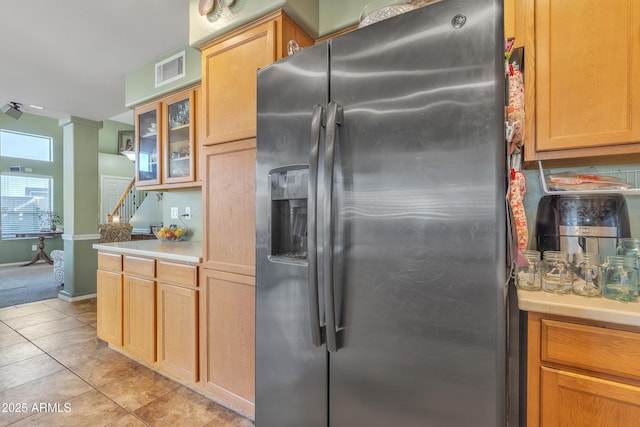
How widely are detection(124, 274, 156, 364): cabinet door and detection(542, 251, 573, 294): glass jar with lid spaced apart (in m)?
2.37

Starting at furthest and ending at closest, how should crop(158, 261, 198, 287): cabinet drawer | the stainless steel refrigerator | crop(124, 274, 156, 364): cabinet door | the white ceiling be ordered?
crop(124, 274, 156, 364): cabinet door
the white ceiling
crop(158, 261, 198, 287): cabinet drawer
the stainless steel refrigerator

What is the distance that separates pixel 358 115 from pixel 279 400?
114 cm

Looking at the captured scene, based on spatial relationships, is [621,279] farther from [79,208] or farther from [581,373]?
[79,208]

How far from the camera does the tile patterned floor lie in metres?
1.83

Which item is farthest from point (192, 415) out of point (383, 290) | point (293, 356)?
point (383, 290)

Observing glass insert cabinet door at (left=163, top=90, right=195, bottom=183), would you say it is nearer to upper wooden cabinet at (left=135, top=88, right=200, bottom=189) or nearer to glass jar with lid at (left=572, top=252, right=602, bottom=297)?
upper wooden cabinet at (left=135, top=88, right=200, bottom=189)

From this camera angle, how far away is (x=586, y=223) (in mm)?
1329

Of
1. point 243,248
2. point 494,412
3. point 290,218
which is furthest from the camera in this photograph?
point 243,248

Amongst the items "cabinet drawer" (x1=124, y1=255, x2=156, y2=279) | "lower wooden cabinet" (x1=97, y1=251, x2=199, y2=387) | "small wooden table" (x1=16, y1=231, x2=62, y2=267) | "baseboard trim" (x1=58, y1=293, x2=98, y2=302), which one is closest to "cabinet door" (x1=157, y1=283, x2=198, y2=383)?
"lower wooden cabinet" (x1=97, y1=251, x2=199, y2=387)

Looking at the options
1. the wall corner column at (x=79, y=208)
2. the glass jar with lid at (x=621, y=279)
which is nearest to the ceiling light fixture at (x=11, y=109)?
the wall corner column at (x=79, y=208)

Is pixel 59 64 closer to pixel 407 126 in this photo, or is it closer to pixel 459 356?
pixel 407 126

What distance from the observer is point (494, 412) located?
80cm

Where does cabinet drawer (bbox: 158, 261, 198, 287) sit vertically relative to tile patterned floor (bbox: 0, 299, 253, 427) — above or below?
above

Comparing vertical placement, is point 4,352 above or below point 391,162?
below
